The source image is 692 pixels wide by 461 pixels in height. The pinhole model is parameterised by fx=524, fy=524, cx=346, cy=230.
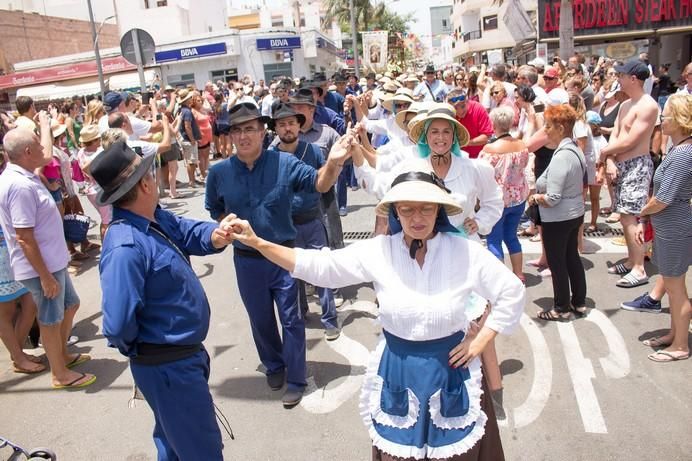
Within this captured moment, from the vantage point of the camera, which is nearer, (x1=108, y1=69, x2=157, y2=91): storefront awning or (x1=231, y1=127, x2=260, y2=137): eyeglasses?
(x1=231, y1=127, x2=260, y2=137): eyeglasses

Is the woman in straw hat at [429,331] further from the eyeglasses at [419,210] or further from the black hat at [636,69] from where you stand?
the black hat at [636,69]

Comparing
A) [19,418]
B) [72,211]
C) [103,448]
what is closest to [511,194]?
[103,448]

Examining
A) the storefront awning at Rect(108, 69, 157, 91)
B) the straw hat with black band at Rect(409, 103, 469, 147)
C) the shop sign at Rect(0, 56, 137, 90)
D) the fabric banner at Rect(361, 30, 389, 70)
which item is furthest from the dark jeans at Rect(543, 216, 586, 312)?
the shop sign at Rect(0, 56, 137, 90)

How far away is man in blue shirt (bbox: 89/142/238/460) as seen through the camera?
247 centimetres

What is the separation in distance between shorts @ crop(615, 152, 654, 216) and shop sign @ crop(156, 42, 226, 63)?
3594 centimetres

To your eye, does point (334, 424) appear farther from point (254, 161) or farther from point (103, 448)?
point (254, 161)

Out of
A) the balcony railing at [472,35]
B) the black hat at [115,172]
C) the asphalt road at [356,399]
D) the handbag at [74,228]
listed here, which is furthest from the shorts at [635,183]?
the balcony railing at [472,35]

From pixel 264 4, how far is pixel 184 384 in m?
71.4

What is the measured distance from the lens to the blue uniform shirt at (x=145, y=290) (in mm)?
2445

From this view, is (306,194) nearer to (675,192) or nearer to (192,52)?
(675,192)

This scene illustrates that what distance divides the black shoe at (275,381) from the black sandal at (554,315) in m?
2.56

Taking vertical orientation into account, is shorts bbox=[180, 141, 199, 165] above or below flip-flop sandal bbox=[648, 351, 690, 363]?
above

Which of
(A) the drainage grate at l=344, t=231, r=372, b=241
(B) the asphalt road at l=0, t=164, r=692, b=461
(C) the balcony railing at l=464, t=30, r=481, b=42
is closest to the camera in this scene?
(B) the asphalt road at l=0, t=164, r=692, b=461

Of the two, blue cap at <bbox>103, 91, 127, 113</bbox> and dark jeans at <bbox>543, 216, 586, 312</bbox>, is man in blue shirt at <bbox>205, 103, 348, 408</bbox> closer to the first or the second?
dark jeans at <bbox>543, 216, 586, 312</bbox>
